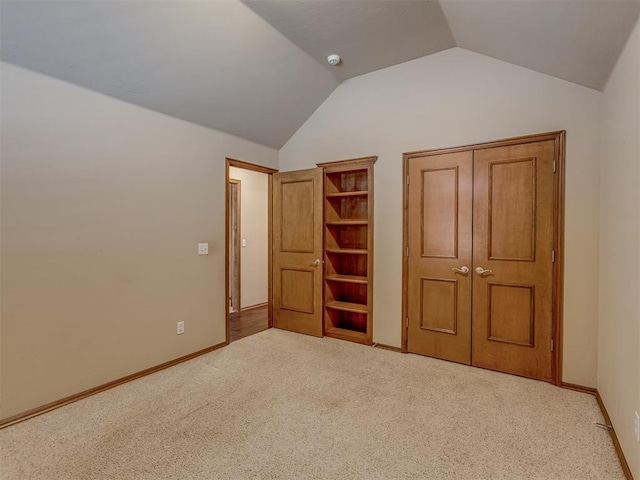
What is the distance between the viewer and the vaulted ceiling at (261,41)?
196 centimetres

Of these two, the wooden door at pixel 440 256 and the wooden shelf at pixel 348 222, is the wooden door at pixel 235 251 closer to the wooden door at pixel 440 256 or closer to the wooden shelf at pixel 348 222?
the wooden shelf at pixel 348 222

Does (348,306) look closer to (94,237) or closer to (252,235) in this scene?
(252,235)

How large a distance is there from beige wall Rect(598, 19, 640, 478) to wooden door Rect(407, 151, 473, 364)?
0.97 metres

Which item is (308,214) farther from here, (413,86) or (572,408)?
(572,408)

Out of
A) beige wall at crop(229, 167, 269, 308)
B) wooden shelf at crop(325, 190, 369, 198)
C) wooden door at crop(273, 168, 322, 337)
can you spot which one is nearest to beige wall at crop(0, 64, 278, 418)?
wooden door at crop(273, 168, 322, 337)

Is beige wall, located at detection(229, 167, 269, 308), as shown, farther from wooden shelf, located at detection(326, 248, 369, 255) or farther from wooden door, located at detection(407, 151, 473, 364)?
wooden door, located at detection(407, 151, 473, 364)

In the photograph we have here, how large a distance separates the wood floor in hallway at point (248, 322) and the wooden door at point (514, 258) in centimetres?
262

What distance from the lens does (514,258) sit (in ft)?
9.37

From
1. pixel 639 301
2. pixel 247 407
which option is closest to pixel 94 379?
pixel 247 407

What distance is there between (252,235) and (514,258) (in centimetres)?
388

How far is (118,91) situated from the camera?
2.59m

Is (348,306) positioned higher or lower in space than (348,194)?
lower

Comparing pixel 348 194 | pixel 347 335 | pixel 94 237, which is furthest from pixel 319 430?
pixel 348 194

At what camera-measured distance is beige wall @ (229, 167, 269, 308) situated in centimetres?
534
